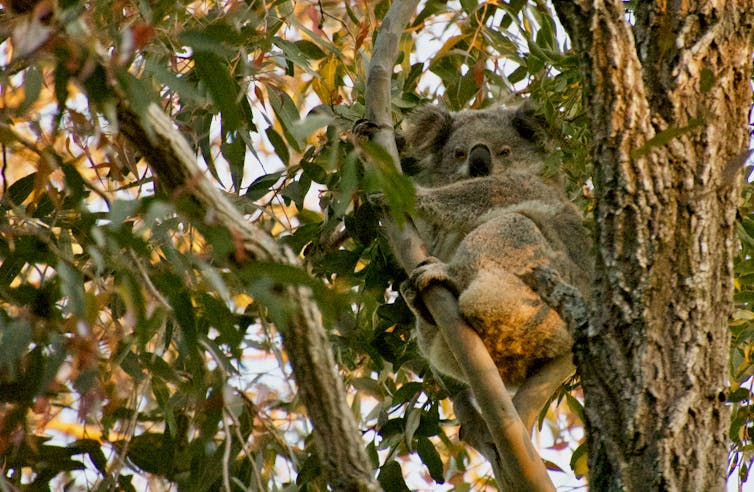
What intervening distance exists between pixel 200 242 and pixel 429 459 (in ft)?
3.28

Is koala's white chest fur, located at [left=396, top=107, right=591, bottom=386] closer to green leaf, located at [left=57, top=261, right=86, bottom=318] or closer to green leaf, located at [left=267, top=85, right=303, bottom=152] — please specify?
green leaf, located at [left=267, top=85, right=303, bottom=152]

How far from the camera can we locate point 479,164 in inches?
145

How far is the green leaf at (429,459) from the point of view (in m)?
2.88

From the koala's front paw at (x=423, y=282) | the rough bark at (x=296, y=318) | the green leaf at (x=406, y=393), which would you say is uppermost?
the koala's front paw at (x=423, y=282)

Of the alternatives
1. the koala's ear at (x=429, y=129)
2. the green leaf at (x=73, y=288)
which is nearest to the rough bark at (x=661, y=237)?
the green leaf at (x=73, y=288)

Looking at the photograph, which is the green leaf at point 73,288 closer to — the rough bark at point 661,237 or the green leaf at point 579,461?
the rough bark at point 661,237

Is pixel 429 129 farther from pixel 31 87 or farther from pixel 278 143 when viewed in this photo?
pixel 31 87

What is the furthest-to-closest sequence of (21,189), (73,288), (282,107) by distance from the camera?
(282,107) < (21,189) < (73,288)

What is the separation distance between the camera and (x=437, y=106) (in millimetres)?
3844

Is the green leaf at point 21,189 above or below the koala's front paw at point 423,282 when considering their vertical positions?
above

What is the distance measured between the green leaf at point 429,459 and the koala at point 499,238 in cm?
24

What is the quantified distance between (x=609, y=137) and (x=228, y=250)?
84 centimetres

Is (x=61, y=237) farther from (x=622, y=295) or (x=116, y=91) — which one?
(x=622, y=295)

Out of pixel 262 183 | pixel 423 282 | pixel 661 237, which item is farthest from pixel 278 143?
pixel 661 237
